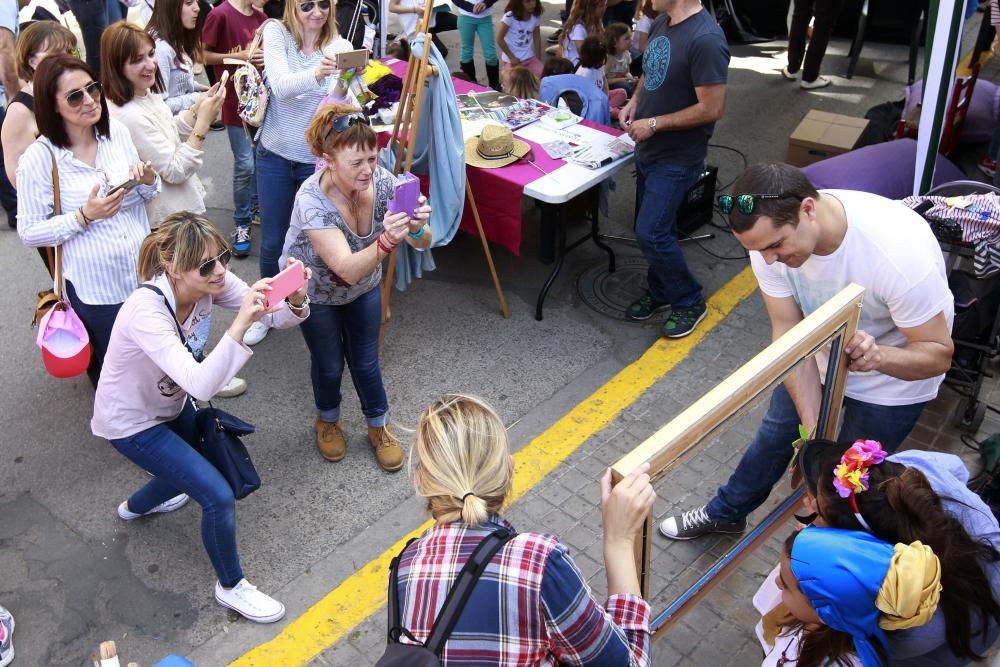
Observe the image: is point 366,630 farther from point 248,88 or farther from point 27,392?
point 248,88

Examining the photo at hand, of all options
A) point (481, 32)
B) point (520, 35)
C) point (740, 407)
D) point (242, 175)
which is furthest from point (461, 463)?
→ point (481, 32)

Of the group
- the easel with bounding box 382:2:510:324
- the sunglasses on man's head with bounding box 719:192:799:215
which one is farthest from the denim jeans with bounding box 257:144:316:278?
the sunglasses on man's head with bounding box 719:192:799:215

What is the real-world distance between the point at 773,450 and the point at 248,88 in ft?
11.7

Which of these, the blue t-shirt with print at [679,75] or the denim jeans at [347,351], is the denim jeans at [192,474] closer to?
the denim jeans at [347,351]

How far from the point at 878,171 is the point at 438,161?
2.59m

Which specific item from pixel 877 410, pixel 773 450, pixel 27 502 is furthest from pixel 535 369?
pixel 27 502

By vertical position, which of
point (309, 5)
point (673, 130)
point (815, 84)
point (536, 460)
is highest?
point (309, 5)

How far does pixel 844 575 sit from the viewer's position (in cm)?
222

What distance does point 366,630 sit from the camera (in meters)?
3.74

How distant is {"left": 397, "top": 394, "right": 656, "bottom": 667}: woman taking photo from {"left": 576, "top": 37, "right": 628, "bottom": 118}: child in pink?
500 centimetres

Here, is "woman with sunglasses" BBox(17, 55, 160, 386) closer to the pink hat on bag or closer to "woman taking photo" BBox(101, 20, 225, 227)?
the pink hat on bag

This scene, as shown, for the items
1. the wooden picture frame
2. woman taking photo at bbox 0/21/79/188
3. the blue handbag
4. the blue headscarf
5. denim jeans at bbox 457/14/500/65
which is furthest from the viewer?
denim jeans at bbox 457/14/500/65

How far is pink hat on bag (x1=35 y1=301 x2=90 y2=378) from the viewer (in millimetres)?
4020

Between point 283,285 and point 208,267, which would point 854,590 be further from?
point 208,267
